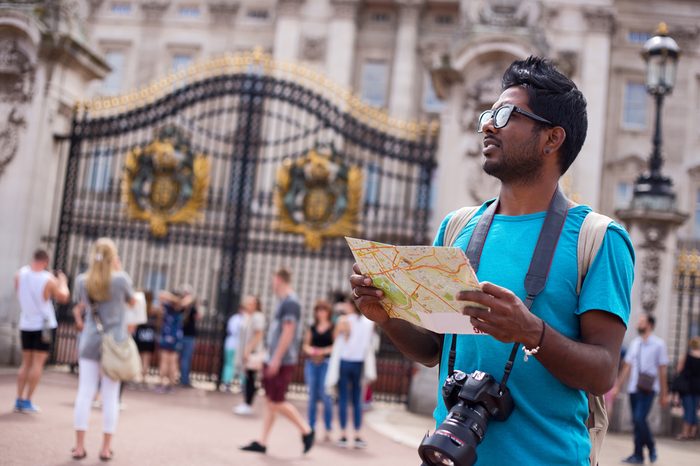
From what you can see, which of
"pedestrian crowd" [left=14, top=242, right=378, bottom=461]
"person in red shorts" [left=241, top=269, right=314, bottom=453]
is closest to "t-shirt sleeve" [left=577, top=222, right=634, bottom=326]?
"pedestrian crowd" [left=14, top=242, right=378, bottom=461]

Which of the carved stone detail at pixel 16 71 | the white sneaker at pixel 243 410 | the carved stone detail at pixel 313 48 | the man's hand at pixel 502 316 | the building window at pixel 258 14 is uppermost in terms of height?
the building window at pixel 258 14

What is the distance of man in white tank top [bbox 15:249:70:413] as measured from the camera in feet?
29.8

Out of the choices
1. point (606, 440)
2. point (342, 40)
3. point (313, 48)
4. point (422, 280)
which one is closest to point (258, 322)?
point (606, 440)

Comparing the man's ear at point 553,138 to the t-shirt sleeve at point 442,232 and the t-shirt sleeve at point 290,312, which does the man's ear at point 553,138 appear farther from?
the t-shirt sleeve at point 290,312

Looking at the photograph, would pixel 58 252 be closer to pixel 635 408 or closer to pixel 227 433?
pixel 227 433

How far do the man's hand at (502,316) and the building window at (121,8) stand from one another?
41.2 meters

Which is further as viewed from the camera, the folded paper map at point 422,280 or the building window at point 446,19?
the building window at point 446,19

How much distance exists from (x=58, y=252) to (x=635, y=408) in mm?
9290

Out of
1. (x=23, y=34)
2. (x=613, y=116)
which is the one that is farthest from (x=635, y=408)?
(x=613, y=116)

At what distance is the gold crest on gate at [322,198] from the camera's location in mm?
14188

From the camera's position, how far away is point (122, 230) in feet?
47.4

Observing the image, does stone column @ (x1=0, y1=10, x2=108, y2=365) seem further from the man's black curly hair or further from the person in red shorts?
the man's black curly hair

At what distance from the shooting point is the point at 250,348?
11180mm

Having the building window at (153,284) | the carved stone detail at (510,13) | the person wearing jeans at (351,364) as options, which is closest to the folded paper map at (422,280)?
the person wearing jeans at (351,364)
